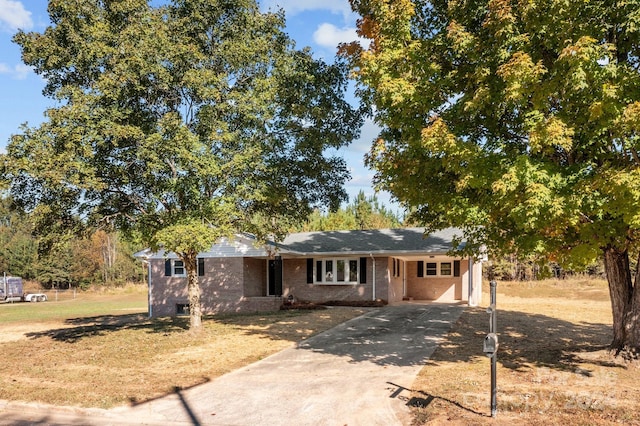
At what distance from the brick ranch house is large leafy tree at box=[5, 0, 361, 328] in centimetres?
874

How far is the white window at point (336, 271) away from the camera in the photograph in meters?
25.0

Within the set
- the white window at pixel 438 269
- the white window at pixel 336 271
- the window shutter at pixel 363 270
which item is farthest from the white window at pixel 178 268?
the white window at pixel 438 269

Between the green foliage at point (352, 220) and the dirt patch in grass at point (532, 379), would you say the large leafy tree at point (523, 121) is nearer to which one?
the dirt patch in grass at point (532, 379)

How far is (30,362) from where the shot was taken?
12.4 m

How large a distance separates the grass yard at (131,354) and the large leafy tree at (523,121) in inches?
241

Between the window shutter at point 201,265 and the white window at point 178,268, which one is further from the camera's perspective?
the white window at point 178,268

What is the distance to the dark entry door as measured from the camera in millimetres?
26805

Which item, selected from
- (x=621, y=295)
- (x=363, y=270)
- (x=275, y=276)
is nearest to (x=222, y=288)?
(x=275, y=276)

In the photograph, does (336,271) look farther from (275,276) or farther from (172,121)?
(172,121)

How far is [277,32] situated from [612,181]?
11495 mm

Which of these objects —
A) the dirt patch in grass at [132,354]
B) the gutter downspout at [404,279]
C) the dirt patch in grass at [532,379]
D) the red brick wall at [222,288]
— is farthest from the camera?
the gutter downspout at [404,279]

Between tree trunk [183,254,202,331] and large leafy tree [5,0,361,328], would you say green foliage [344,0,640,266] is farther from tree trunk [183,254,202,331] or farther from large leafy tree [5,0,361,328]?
tree trunk [183,254,202,331]

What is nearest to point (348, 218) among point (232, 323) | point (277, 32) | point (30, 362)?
→ point (232, 323)

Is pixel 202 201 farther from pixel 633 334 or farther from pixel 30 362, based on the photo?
pixel 633 334
